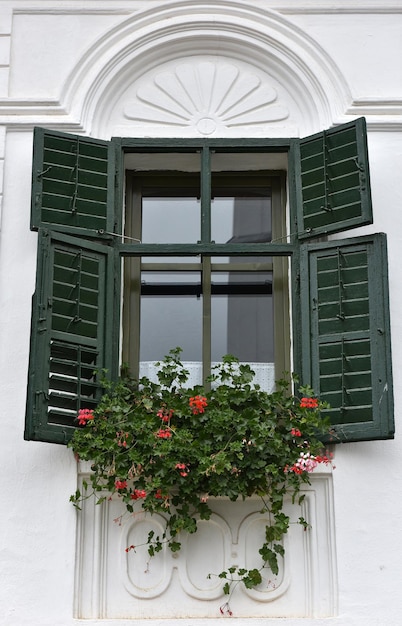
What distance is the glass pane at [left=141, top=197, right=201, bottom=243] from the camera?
28.5 ft

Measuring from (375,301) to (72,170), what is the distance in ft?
6.49

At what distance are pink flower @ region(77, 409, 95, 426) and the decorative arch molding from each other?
1.89 metres

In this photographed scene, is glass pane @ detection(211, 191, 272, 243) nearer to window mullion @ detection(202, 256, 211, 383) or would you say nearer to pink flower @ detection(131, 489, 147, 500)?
window mullion @ detection(202, 256, 211, 383)

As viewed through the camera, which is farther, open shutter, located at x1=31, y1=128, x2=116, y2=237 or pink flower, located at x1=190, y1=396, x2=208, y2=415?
open shutter, located at x1=31, y1=128, x2=116, y2=237

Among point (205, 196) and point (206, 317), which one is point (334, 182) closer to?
point (205, 196)

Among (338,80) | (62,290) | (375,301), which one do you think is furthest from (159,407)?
(338,80)

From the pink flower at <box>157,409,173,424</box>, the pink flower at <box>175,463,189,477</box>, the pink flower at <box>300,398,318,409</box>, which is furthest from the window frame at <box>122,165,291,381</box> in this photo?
the pink flower at <box>175,463,189,477</box>

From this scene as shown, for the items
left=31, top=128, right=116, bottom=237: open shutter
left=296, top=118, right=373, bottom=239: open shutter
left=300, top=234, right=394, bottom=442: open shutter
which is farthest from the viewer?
left=31, top=128, right=116, bottom=237: open shutter

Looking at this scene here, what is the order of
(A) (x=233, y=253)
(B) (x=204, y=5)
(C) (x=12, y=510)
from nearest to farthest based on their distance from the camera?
(C) (x=12, y=510), (A) (x=233, y=253), (B) (x=204, y=5)

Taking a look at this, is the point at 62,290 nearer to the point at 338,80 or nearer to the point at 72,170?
the point at 72,170

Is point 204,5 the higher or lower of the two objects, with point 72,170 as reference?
higher

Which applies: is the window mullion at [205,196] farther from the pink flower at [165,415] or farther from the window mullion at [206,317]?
the pink flower at [165,415]

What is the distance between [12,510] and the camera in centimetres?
773

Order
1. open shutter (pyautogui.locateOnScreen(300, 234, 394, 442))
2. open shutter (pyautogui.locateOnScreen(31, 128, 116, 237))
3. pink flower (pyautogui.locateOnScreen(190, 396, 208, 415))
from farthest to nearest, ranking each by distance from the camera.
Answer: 1. open shutter (pyautogui.locateOnScreen(31, 128, 116, 237))
2. open shutter (pyautogui.locateOnScreen(300, 234, 394, 442))
3. pink flower (pyautogui.locateOnScreen(190, 396, 208, 415))
